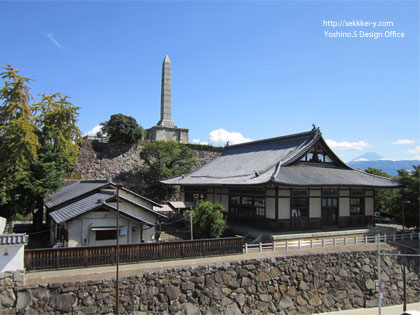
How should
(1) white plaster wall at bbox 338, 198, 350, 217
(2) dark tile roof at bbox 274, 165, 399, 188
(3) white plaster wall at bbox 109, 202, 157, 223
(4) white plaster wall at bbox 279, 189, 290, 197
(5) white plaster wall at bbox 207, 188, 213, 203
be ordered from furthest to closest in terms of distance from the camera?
(5) white plaster wall at bbox 207, 188, 213, 203
(1) white plaster wall at bbox 338, 198, 350, 217
(4) white plaster wall at bbox 279, 189, 290, 197
(2) dark tile roof at bbox 274, 165, 399, 188
(3) white plaster wall at bbox 109, 202, 157, 223

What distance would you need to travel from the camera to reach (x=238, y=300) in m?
15.4

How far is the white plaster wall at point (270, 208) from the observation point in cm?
2090

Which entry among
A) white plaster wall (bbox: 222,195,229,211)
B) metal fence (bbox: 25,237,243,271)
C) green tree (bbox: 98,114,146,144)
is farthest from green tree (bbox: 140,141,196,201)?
metal fence (bbox: 25,237,243,271)

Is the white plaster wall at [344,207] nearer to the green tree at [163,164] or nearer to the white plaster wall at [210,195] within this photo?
the white plaster wall at [210,195]

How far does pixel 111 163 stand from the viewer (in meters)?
41.8

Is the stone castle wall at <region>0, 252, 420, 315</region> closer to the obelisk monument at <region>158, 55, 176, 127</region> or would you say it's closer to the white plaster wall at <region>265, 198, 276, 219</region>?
the white plaster wall at <region>265, 198, 276, 219</region>

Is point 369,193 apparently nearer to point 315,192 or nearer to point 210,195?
point 315,192

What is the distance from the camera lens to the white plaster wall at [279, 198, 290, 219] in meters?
20.8

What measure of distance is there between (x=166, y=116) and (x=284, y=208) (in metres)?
33.5

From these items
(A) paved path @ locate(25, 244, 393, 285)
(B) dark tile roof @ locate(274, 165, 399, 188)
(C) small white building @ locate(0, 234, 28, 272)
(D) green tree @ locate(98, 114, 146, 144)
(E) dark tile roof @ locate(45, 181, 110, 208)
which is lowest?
(A) paved path @ locate(25, 244, 393, 285)

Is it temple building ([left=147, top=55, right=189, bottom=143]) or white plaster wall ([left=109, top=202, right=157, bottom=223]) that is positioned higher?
temple building ([left=147, top=55, right=189, bottom=143])

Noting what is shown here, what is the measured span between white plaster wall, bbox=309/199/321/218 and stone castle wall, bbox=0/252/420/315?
3.79m

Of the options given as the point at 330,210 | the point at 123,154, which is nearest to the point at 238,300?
the point at 330,210

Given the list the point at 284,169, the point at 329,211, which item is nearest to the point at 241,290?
the point at 284,169
